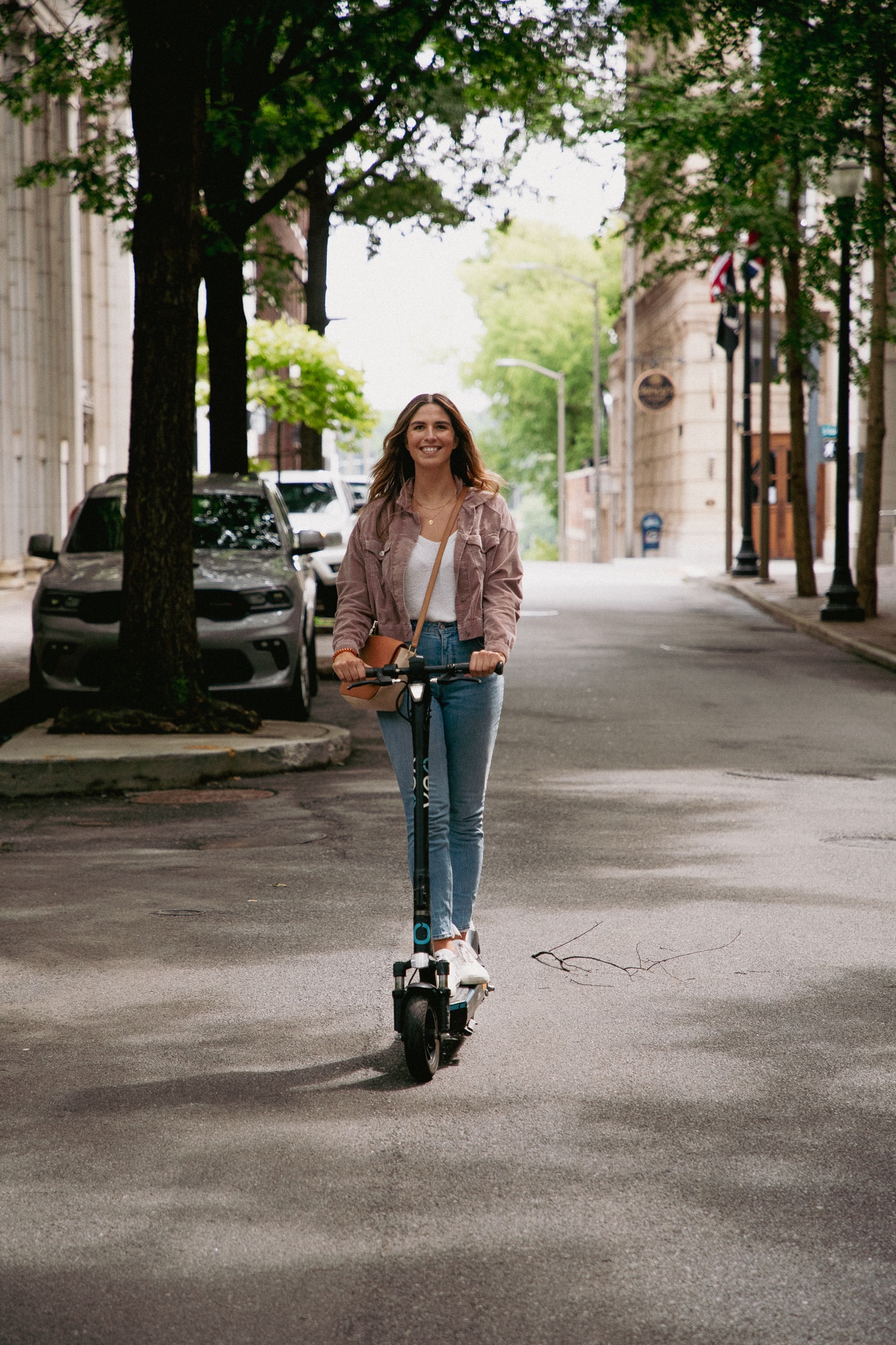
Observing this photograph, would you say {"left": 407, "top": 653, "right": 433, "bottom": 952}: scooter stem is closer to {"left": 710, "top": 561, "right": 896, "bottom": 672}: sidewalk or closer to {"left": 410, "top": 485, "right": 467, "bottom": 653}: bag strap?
{"left": 410, "top": 485, "right": 467, "bottom": 653}: bag strap

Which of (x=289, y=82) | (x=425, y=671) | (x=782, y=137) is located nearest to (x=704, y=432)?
(x=782, y=137)

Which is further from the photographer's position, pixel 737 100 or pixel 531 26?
pixel 737 100

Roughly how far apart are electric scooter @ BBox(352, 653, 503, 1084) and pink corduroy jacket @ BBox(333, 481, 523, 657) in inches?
5.2

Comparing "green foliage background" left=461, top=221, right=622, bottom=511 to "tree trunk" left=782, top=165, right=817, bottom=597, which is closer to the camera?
"tree trunk" left=782, top=165, right=817, bottom=597

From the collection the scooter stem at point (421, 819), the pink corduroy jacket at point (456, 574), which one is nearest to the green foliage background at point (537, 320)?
the pink corduroy jacket at point (456, 574)

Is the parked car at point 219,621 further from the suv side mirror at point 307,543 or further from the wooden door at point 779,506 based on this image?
the wooden door at point 779,506

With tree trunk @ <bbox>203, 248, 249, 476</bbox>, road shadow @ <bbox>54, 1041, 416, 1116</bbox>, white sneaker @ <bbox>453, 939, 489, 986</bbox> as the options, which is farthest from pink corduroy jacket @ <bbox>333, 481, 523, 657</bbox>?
tree trunk @ <bbox>203, 248, 249, 476</bbox>

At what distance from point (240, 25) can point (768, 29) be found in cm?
699

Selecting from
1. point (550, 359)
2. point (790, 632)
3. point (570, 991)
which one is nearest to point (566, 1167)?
point (570, 991)


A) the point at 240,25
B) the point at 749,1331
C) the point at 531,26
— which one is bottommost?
the point at 749,1331

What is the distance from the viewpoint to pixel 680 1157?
13.7 feet

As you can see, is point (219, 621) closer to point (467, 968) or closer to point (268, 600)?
point (268, 600)

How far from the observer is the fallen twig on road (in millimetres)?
5957

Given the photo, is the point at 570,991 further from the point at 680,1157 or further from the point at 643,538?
the point at 643,538
